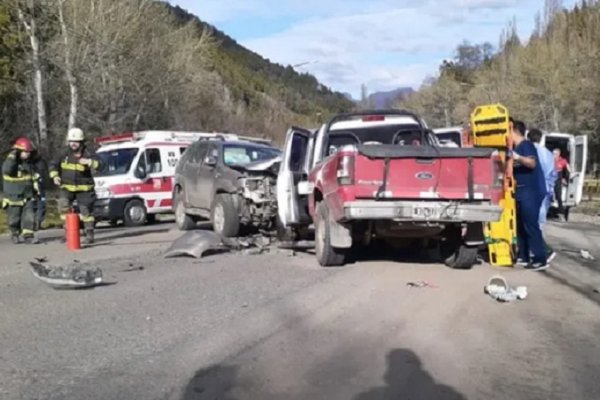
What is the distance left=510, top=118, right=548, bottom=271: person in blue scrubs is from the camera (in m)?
10.5

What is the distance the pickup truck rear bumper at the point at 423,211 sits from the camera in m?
9.49

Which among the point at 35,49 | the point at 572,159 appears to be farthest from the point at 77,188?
the point at 35,49

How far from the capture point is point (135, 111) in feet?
139

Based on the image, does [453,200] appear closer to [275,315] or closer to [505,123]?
[505,123]

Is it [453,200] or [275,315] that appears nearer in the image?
[275,315]

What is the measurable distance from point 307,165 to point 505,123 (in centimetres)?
299

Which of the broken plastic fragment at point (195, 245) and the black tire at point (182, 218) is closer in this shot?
the broken plastic fragment at point (195, 245)

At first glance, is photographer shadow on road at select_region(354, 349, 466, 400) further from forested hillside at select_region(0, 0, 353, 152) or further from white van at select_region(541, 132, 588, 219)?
forested hillside at select_region(0, 0, 353, 152)

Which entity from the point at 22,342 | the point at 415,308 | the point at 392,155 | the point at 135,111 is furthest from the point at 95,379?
the point at 135,111

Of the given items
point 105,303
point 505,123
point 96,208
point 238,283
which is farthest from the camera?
point 96,208

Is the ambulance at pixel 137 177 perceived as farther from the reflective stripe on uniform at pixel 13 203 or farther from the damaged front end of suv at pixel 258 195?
the damaged front end of suv at pixel 258 195

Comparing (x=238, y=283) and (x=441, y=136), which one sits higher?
(x=441, y=136)

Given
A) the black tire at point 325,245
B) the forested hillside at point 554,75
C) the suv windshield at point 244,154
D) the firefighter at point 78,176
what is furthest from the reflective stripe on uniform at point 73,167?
the forested hillside at point 554,75

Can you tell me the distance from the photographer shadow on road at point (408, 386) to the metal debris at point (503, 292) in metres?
2.61
